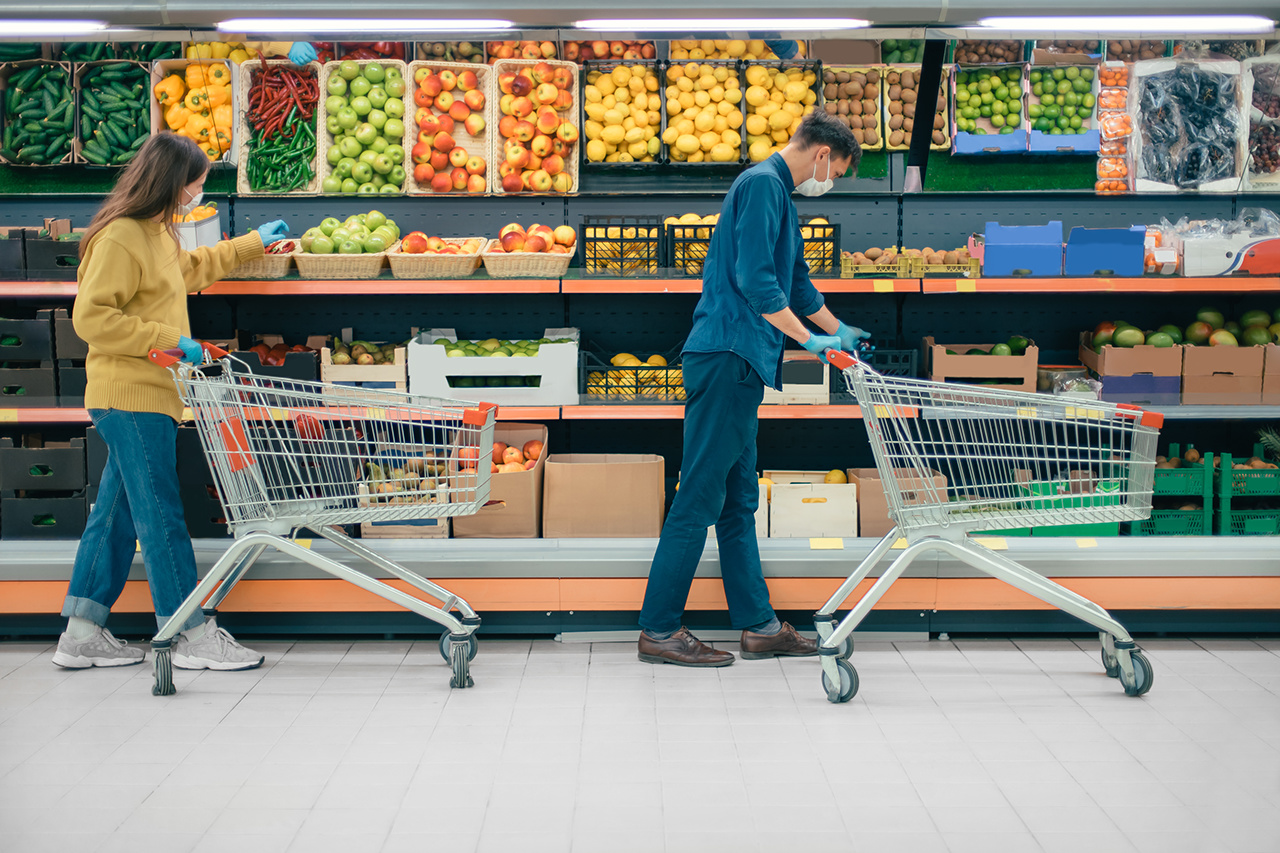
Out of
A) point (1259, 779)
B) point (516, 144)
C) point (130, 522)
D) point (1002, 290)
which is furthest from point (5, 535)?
point (1259, 779)

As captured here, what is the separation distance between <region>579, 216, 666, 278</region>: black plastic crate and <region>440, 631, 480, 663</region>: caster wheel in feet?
4.86

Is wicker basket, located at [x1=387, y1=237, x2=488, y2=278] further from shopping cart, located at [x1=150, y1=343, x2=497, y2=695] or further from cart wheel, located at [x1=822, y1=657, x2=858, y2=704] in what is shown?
cart wheel, located at [x1=822, y1=657, x2=858, y2=704]

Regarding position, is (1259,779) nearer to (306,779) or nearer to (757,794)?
(757,794)

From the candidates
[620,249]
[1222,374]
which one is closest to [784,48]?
[620,249]

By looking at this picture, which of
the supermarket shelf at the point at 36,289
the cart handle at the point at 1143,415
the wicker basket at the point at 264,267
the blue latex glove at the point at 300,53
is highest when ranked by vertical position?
the blue latex glove at the point at 300,53

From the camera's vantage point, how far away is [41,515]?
4207 mm

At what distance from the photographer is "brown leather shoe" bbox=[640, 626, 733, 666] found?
378cm

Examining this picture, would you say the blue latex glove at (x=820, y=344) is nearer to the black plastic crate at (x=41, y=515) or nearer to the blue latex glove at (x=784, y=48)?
the blue latex glove at (x=784, y=48)

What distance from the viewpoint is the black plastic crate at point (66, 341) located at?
4219 millimetres

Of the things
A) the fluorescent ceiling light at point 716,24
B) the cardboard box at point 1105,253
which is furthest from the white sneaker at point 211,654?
the cardboard box at point 1105,253

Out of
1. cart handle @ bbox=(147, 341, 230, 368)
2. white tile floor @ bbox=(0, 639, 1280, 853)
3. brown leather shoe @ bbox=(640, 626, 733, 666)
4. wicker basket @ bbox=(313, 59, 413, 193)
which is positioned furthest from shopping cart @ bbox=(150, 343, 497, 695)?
wicker basket @ bbox=(313, 59, 413, 193)

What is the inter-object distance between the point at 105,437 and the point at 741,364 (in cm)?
212

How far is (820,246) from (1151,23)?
1.39 meters

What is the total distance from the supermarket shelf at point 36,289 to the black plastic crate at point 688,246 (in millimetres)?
2288
